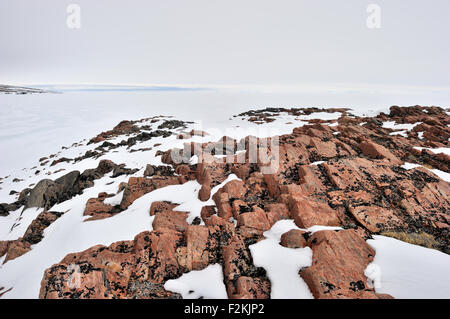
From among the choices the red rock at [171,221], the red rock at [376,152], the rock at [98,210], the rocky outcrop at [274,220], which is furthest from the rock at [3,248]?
the red rock at [376,152]

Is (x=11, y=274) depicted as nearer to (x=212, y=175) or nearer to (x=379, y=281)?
(x=212, y=175)

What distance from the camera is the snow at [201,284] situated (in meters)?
5.09

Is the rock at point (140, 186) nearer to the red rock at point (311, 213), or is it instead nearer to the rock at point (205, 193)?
the rock at point (205, 193)

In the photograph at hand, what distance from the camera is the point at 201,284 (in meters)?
5.36

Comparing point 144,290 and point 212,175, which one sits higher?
point 212,175

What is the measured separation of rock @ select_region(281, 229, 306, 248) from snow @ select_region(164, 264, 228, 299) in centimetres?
233

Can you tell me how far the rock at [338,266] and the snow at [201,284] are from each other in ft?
7.87

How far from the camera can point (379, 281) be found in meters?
4.78

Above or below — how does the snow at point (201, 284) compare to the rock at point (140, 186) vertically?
below

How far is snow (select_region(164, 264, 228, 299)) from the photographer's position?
509 cm

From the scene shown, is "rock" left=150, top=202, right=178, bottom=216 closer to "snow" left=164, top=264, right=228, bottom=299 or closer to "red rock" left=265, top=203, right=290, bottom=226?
"snow" left=164, top=264, right=228, bottom=299
